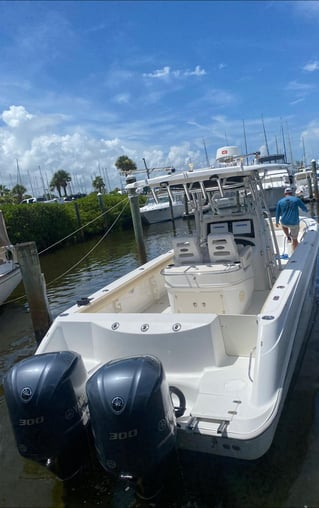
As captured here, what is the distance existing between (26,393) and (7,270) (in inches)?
317

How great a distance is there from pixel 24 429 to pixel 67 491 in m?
0.91

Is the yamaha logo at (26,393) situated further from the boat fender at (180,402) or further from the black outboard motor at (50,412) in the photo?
the boat fender at (180,402)

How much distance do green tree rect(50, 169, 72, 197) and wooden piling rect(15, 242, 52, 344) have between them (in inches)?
2204

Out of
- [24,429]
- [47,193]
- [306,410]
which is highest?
[47,193]

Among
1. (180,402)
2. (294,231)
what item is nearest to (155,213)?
(294,231)

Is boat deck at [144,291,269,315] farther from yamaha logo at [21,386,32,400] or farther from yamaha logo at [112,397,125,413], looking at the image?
yamaha logo at [21,386,32,400]

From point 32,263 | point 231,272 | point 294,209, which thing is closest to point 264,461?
point 231,272

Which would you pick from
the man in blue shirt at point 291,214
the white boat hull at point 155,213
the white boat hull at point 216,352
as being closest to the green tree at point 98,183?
the white boat hull at point 155,213

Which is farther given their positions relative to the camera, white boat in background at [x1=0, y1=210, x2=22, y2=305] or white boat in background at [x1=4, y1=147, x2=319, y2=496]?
white boat in background at [x1=0, y1=210, x2=22, y2=305]

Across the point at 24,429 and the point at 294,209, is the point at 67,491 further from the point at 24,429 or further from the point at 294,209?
the point at 294,209

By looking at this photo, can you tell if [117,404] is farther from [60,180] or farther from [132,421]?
[60,180]

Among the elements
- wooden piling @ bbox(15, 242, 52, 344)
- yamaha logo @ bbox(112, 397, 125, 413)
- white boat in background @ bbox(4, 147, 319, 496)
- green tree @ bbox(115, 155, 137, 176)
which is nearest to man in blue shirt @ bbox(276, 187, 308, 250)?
white boat in background @ bbox(4, 147, 319, 496)

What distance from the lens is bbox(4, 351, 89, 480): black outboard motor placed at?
2777 millimetres

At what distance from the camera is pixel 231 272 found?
454 cm
